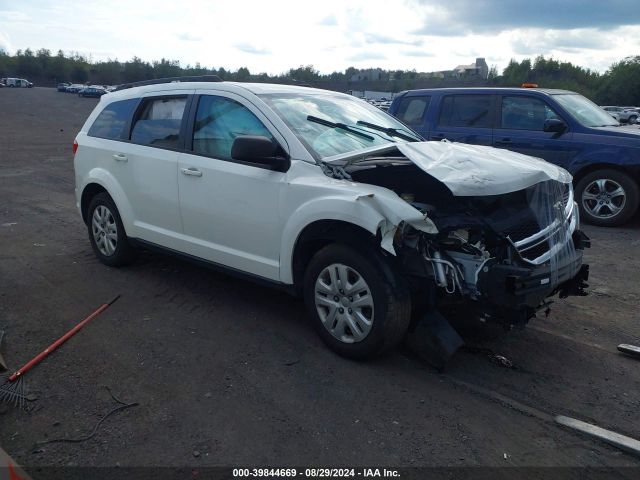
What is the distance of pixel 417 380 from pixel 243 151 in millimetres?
1978

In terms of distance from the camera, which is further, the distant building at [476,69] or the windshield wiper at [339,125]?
the distant building at [476,69]

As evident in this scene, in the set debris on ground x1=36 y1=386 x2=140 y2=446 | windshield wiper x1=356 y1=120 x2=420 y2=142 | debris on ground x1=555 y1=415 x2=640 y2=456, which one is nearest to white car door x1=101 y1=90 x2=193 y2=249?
windshield wiper x1=356 y1=120 x2=420 y2=142

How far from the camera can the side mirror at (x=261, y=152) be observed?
13.3ft

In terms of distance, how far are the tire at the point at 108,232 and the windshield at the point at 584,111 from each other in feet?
21.0

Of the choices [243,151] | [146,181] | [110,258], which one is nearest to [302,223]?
[243,151]

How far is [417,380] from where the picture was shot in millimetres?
3770

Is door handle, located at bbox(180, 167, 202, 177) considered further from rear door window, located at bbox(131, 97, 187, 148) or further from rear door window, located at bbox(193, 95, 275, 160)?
rear door window, located at bbox(131, 97, 187, 148)

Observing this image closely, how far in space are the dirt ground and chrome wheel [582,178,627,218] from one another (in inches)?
98.2

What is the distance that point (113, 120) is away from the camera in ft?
19.3

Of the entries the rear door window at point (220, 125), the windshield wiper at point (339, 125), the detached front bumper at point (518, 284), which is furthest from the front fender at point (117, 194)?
the detached front bumper at point (518, 284)

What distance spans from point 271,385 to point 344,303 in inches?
29.0

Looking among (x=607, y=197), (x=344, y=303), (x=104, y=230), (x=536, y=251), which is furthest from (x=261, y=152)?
(x=607, y=197)

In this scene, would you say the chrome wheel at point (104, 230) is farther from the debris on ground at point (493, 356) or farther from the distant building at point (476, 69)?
the distant building at point (476, 69)

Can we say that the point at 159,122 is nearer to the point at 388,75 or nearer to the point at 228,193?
the point at 228,193
